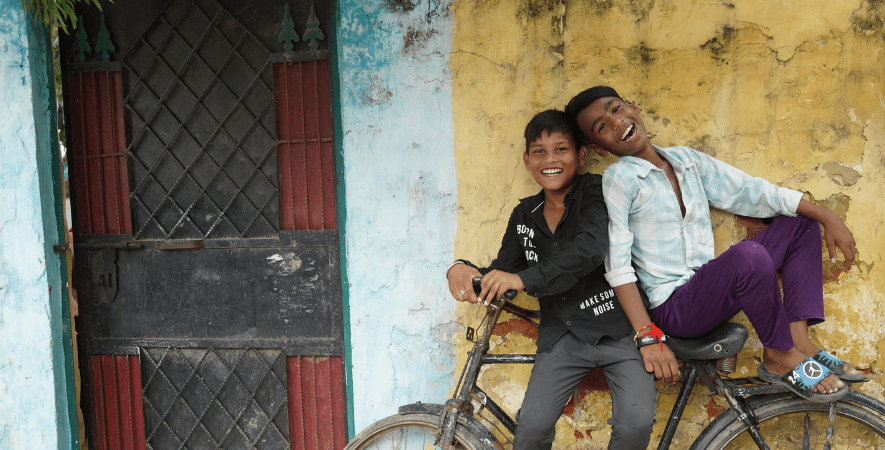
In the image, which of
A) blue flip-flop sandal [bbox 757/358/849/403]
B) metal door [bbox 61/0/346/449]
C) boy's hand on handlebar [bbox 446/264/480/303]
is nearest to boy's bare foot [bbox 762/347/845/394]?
blue flip-flop sandal [bbox 757/358/849/403]

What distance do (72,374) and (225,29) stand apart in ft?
6.81

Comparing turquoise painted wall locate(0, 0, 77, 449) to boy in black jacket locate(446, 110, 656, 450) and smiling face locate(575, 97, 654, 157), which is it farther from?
smiling face locate(575, 97, 654, 157)

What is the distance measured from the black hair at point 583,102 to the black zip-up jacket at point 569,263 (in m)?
0.20

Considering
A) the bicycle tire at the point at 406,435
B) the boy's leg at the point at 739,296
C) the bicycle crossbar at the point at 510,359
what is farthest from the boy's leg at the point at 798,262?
the bicycle tire at the point at 406,435

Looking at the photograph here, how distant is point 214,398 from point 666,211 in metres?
2.50

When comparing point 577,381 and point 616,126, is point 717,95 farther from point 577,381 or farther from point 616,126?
point 577,381

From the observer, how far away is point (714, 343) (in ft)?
6.52

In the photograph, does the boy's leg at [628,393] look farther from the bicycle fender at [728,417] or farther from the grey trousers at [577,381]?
the bicycle fender at [728,417]

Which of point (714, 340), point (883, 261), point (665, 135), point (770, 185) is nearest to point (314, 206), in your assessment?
point (665, 135)

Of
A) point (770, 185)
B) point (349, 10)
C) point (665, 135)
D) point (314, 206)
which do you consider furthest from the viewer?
point (314, 206)

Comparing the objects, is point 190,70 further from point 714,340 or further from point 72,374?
point 714,340

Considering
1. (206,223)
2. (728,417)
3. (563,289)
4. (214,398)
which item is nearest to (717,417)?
(728,417)

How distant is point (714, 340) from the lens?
2002mm

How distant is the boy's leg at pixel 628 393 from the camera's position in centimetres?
195
